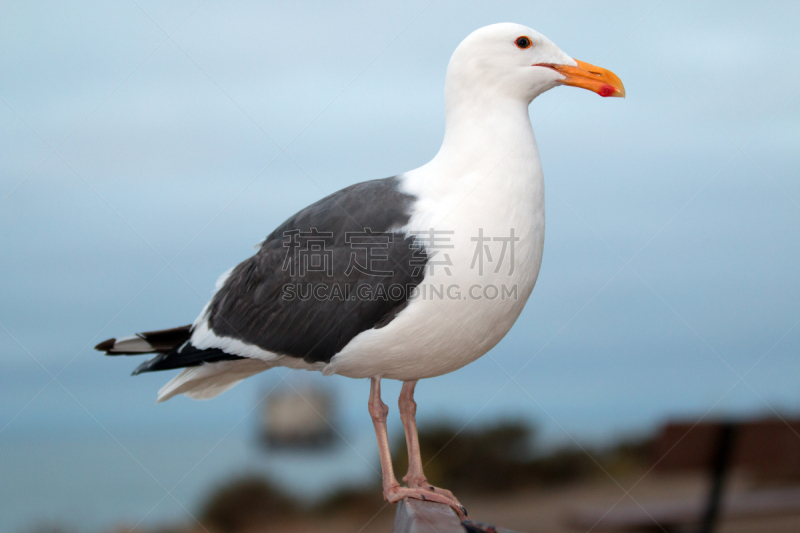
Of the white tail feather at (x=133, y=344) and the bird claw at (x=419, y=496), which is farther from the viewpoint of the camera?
the white tail feather at (x=133, y=344)

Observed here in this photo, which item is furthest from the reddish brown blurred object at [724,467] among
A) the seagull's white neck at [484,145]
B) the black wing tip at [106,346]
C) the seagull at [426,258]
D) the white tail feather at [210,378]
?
the black wing tip at [106,346]

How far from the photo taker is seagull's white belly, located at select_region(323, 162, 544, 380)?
2926mm

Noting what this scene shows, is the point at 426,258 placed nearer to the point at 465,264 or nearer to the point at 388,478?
the point at 465,264

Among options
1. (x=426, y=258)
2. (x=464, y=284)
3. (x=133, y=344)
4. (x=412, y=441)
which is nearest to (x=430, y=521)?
(x=412, y=441)

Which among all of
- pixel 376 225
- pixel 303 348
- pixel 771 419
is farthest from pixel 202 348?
pixel 771 419

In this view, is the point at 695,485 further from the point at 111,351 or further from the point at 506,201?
the point at 111,351

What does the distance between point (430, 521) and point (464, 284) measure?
3.53 feet

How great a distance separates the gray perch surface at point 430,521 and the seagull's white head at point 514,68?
209 centimetres

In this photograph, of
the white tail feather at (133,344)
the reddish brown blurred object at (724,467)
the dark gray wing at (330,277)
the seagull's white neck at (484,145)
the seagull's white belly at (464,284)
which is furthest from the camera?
the reddish brown blurred object at (724,467)

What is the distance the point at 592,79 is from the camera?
3.33 meters

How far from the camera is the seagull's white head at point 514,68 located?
322 cm

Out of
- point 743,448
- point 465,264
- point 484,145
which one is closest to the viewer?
point 465,264

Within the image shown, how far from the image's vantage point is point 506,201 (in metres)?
3.05

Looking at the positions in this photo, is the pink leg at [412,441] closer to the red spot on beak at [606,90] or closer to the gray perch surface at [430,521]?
the gray perch surface at [430,521]
